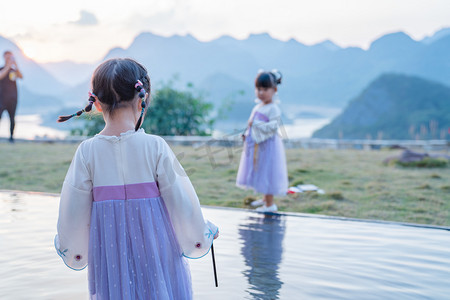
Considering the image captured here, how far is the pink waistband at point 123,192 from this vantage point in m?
1.51

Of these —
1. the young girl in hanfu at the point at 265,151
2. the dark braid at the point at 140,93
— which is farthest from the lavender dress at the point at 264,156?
the dark braid at the point at 140,93

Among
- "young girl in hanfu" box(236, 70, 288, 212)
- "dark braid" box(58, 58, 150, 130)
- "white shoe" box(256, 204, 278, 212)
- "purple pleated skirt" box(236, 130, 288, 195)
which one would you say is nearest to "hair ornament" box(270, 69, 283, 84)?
"young girl in hanfu" box(236, 70, 288, 212)

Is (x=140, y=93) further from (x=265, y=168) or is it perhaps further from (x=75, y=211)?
(x=265, y=168)

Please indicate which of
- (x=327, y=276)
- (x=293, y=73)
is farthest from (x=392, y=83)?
(x=327, y=276)

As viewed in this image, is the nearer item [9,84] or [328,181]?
[328,181]

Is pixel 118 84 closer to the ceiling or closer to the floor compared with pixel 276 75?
closer to the floor

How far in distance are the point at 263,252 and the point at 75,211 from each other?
1425mm

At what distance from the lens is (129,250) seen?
151 centimetres

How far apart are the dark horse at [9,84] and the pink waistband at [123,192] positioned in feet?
25.1

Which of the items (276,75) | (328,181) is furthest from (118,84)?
(328,181)

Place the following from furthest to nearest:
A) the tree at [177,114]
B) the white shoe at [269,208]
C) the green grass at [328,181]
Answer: the tree at [177,114], the green grass at [328,181], the white shoe at [269,208]

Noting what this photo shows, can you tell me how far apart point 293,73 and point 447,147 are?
3519 cm

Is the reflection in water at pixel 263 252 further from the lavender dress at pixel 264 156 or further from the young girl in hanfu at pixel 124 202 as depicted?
the young girl in hanfu at pixel 124 202

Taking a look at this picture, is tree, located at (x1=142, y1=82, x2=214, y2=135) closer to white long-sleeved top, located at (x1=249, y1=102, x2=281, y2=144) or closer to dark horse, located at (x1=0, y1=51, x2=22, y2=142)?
dark horse, located at (x1=0, y1=51, x2=22, y2=142)
